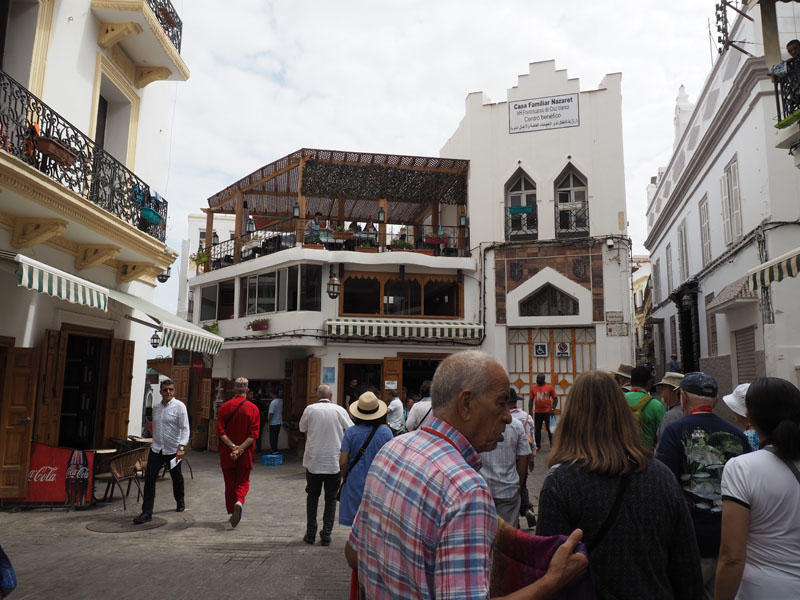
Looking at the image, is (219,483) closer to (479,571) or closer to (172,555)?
(172,555)

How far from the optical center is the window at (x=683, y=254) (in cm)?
1995

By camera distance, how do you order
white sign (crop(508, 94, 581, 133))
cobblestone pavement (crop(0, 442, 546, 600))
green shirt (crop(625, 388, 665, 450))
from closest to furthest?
cobblestone pavement (crop(0, 442, 546, 600)) → green shirt (crop(625, 388, 665, 450)) → white sign (crop(508, 94, 581, 133))

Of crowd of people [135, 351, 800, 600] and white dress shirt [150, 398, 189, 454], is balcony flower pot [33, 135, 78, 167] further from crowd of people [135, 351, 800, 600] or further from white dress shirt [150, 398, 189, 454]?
crowd of people [135, 351, 800, 600]

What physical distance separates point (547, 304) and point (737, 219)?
569 cm

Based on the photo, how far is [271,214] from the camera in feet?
76.3

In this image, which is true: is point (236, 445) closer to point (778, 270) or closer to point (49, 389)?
point (49, 389)

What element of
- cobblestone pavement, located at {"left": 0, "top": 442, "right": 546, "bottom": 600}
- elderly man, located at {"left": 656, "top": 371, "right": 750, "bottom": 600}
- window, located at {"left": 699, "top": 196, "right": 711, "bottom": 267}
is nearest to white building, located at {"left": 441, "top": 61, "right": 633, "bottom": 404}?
window, located at {"left": 699, "top": 196, "right": 711, "bottom": 267}

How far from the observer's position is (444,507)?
1.58 meters

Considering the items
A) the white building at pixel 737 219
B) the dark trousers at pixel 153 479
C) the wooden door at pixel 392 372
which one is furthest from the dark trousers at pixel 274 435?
the white building at pixel 737 219

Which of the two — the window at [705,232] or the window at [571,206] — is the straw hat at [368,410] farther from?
the window at [705,232]

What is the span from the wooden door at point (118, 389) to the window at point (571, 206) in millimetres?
12793

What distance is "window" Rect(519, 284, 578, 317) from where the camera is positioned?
17.6 meters

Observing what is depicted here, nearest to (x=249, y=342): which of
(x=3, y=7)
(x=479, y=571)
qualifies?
(x=3, y=7)

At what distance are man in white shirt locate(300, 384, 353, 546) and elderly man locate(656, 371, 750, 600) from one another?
4303 millimetres
